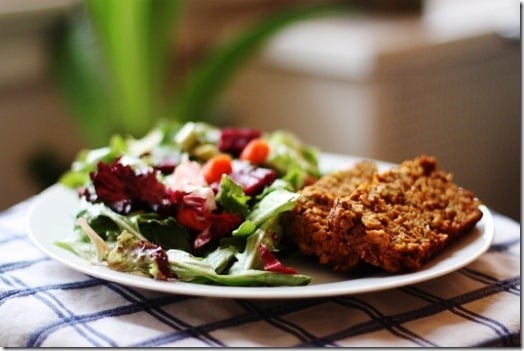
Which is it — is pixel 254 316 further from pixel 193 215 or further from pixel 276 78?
pixel 276 78

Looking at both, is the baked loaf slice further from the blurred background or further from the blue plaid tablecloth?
the blurred background

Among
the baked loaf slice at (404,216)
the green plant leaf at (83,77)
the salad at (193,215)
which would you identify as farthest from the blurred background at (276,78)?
the baked loaf slice at (404,216)

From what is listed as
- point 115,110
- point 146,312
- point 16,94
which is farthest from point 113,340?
point 16,94

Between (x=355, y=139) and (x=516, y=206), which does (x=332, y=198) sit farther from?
(x=516, y=206)

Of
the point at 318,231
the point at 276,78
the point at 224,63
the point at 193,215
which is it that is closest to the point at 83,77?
the point at 224,63

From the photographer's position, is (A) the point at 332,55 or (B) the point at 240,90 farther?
(B) the point at 240,90
